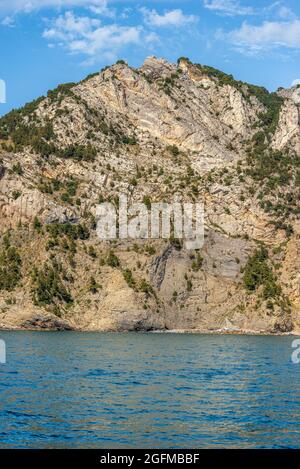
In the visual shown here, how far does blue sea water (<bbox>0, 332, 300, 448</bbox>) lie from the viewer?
39.9 metres

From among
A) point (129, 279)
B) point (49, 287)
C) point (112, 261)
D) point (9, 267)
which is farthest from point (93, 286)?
point (9, 267)

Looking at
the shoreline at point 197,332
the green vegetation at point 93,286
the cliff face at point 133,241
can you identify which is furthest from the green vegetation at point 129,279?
the shoreline at point 197,332

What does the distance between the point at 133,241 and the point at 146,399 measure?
109m

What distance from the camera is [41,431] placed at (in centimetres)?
4069

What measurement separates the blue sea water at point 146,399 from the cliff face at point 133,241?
53.1 meters

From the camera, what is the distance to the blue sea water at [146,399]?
1571 inches

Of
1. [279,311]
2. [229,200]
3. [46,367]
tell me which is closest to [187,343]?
[279,311]

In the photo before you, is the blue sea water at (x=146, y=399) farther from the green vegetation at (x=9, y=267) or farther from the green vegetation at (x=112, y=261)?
the green vegetation at (x=112, y=261)

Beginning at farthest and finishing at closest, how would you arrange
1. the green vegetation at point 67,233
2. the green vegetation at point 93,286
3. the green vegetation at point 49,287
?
the green vegetation at point 67,233
the green vegetation at point 93,286
the green vegetation at point 49,287

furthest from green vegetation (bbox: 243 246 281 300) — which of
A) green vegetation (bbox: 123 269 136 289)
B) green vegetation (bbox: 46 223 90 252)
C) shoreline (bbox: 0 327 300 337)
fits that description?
green vegetation (bbox: 46 223 90 252)

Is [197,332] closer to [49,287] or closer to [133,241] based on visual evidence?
[133,241]

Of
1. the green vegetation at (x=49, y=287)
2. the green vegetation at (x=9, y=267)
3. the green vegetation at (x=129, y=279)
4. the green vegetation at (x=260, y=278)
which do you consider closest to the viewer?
the green vegetation at (x=49, y=287)

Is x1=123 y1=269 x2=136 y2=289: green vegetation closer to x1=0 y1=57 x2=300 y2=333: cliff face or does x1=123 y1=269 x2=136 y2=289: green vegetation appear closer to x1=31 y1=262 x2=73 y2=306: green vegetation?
x1=0 y1=57 x2=300 y2=333: cliff face

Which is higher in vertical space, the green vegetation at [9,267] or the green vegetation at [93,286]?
the green vegetation at [9,267]
